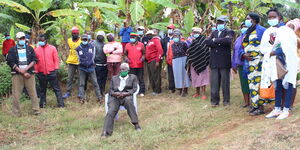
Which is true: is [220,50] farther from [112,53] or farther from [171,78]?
[112,53]

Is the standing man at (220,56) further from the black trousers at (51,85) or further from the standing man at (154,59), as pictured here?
the black trousers at (51,85)

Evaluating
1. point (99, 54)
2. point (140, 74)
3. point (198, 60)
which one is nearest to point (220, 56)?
point (198, 60)

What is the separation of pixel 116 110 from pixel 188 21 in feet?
16.4

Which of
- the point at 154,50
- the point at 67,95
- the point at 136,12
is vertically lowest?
the point at 67,95

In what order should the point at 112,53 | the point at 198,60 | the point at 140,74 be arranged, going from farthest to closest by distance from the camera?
the point at 140,74
the point at 112,53
the point at 198,60

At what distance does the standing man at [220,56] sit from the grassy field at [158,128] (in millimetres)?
376

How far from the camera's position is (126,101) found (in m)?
6.63

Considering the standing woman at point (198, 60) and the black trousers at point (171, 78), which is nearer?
the standing woman at point (198, 60)

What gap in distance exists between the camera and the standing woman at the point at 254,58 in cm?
649

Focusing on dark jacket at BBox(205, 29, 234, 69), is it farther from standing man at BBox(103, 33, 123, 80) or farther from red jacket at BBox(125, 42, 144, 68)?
standing man at BBox(103, 33, 123, 80)

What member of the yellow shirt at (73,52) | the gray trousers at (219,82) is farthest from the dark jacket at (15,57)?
the gray trousers at (219,82)

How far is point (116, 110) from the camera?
6625mm

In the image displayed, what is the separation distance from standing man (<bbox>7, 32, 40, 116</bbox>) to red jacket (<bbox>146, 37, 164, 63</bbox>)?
9.52 feet

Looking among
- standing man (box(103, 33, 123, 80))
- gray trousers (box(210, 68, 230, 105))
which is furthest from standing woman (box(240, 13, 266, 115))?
standing man (box(103, 33, 123, 80))
